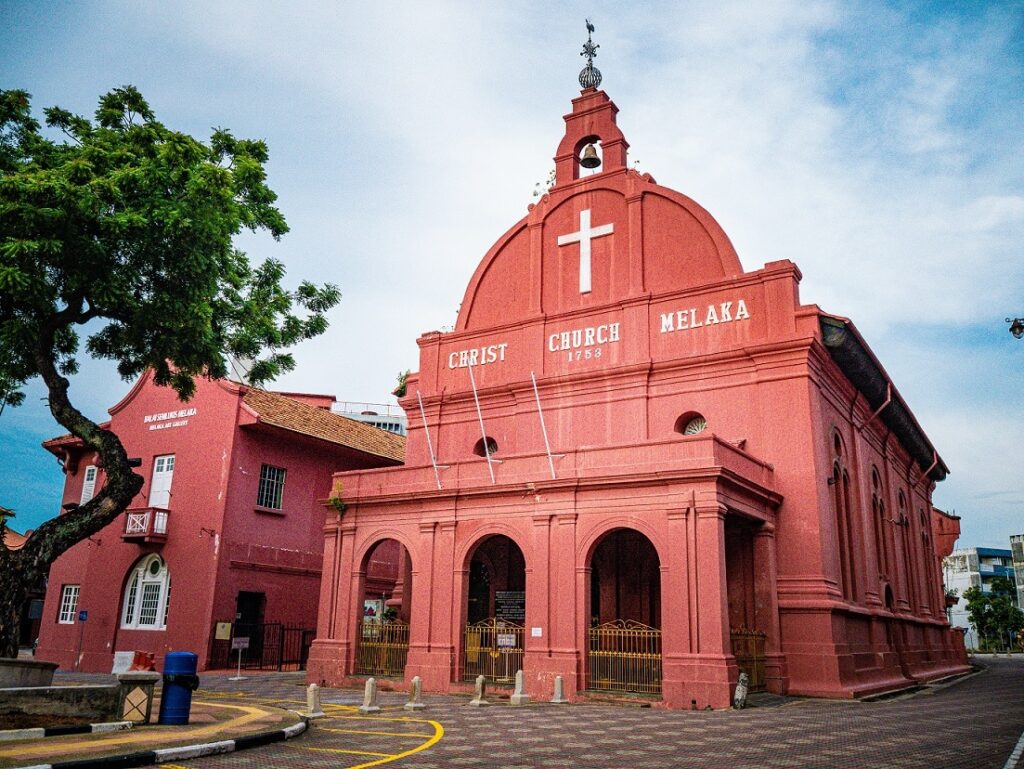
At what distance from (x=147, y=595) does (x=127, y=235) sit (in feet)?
53.9

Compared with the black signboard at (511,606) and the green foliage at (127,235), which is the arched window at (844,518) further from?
the green foliage at (127,235)

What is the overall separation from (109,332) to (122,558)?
12.9 metres

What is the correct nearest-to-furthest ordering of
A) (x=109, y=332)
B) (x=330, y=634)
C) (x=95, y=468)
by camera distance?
(x=109, y=332) → (x=330, y=634) → (x=95, y=468)

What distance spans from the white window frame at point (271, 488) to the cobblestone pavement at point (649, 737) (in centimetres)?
1117

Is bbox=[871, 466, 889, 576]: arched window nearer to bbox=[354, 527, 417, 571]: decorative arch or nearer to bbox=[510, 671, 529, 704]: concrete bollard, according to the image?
bbox=[510, 671, 529, 704]: concrete bollard

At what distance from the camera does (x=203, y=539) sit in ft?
86.5

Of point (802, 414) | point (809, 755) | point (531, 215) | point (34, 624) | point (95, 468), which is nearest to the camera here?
point (809, 755)

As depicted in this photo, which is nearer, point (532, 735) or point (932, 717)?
point (532, 735)

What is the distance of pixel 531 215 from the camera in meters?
26.6

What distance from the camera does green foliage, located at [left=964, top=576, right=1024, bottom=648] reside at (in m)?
69.4

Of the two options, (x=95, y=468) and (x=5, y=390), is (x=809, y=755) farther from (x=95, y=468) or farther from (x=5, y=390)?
(x=95, y=468)

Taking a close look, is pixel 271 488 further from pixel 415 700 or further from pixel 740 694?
pixel 740 694

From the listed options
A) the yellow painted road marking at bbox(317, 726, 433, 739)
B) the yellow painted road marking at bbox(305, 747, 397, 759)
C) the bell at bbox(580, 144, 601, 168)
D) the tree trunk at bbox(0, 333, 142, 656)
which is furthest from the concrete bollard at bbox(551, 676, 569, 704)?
the bell at bbox(580, 144, 601, 168)

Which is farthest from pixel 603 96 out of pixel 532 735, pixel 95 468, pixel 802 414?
pixel 95 468
